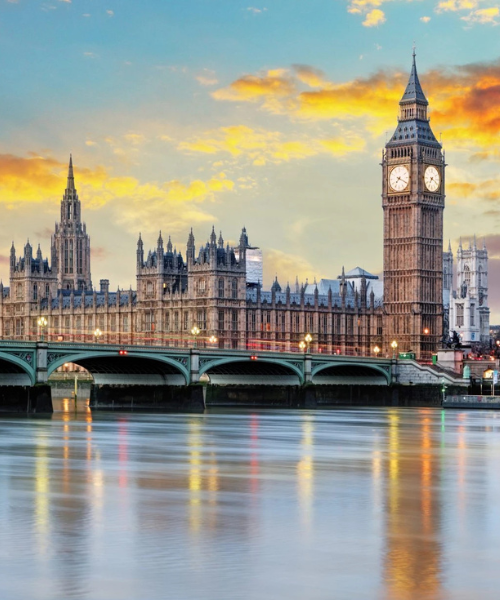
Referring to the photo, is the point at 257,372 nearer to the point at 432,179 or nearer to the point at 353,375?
the point at 353,375

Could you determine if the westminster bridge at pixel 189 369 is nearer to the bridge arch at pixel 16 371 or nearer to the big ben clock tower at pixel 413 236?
the bridge arch at pixel 16 371

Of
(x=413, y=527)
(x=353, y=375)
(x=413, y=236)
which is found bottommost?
(x=413, y=527)

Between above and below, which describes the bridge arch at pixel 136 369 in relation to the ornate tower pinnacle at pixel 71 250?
Answer: below

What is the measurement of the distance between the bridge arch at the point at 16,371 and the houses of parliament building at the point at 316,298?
50.5 m

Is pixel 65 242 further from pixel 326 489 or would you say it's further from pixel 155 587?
pixel 155 587

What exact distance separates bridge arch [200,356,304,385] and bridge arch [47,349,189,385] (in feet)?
16.9

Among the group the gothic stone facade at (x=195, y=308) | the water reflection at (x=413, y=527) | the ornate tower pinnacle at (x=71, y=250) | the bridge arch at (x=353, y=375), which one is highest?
the ornate tower pinnacle at (x=71, y=250)

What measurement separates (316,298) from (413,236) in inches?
535

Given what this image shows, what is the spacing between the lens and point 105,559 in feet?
72.1

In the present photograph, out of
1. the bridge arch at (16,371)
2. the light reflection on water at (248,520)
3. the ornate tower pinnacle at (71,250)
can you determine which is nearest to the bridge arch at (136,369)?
the bridge arch at (16,371)

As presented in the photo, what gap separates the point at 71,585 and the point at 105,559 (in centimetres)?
208

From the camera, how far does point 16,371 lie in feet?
278

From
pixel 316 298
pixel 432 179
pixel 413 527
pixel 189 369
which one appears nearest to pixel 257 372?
pixel 189 369

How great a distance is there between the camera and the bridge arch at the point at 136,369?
300 ft
